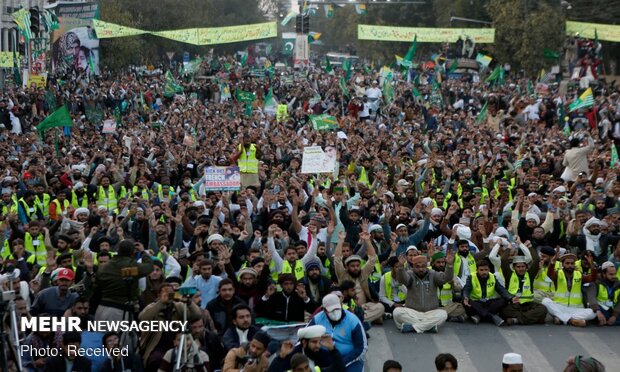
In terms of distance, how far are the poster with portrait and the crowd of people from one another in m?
19.1

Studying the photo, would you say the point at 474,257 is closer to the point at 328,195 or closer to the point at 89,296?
the point at 328,195

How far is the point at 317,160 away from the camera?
18.1m

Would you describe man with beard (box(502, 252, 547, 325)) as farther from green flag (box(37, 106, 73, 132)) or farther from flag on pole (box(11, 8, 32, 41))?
flag on pole (box(11, 8, 32, 41))

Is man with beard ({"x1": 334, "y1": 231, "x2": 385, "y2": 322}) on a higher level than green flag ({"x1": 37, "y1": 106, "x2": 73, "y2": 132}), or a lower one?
lower

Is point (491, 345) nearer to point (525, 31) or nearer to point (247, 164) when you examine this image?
point (247, 164)

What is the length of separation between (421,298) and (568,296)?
1830 mm

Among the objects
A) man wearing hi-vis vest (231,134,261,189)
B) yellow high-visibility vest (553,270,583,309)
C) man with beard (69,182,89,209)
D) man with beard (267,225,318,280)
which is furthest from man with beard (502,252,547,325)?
man with beard (69,182,89,209)

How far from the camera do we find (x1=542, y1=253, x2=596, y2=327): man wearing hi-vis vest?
43.9ft

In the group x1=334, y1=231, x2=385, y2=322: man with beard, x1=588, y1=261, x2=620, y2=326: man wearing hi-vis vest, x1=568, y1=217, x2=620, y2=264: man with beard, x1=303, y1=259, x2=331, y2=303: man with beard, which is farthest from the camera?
x1=568, y1=217, x2=620, y2=264: man with beard

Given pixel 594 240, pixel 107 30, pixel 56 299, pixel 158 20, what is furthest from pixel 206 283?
pixel 158 20

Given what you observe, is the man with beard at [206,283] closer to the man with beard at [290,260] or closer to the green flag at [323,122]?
the man with beard at [290,260]

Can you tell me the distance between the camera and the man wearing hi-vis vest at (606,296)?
13312mm

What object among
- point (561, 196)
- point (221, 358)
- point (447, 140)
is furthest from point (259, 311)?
point (447, 140)

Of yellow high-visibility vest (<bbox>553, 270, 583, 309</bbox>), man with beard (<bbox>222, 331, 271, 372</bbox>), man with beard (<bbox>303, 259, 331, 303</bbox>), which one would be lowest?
yellow high-visibility vest (<bbox>553, 270, 583, 309</bbox>)
